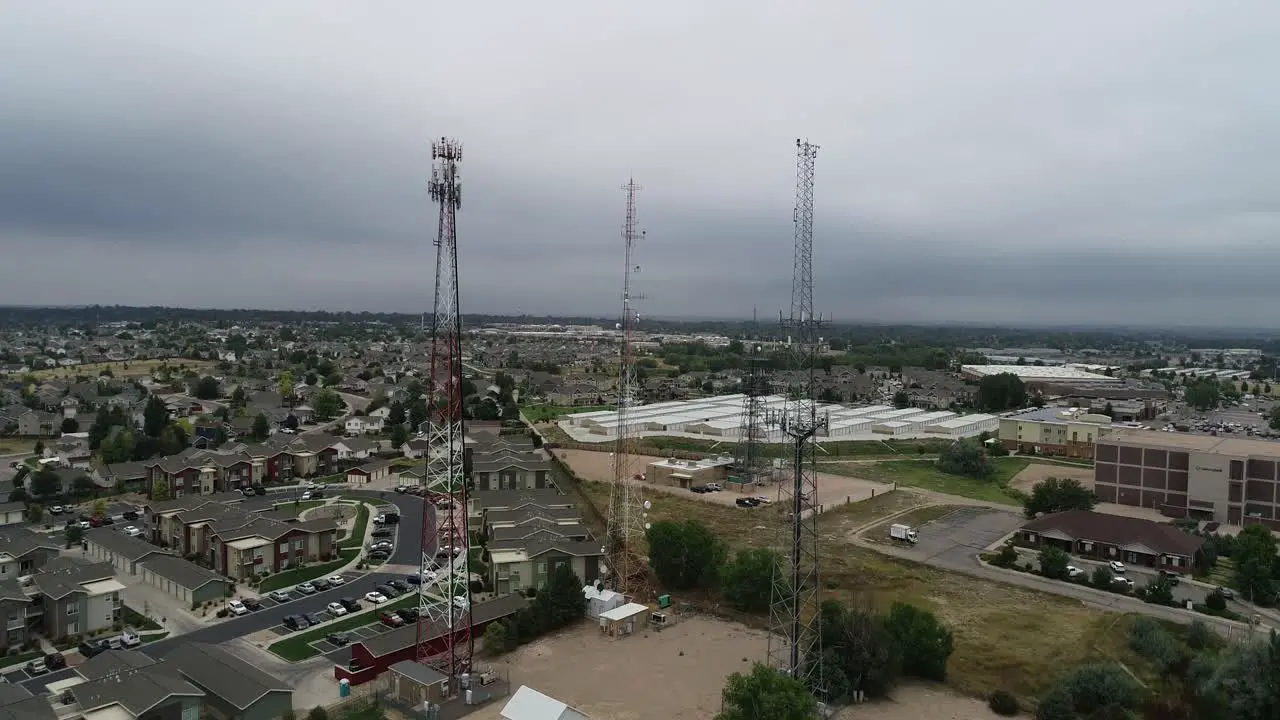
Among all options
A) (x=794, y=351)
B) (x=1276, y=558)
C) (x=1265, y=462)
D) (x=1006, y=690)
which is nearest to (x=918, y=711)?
(x=1006, y=690)

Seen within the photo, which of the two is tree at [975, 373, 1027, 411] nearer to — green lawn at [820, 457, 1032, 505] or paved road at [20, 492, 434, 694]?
green lawn at [820, 457, 1032, 505]

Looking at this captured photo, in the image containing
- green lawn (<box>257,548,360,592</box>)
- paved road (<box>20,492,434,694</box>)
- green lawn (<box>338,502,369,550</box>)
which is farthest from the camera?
green lawn (<box>338,502,369,550</box>)

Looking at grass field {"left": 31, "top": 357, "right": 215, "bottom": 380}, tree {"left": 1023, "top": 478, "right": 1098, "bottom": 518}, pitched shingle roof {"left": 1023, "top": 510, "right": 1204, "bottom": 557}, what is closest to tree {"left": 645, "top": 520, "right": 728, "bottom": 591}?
pitched shingle roof {"left": 1023, "top": 510, "right": 1204, "bottom": 557}

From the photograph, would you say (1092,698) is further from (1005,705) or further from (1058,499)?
(1058,499)

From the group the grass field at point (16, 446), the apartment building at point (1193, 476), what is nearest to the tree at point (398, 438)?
the grass field at point (16, 446)

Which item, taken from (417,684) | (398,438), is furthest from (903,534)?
(398,438)

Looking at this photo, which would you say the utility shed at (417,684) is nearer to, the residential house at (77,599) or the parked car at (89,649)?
the parked car at (89,649)

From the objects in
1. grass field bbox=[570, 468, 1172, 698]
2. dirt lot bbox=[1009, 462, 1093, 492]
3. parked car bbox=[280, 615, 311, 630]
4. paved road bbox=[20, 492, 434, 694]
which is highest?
grass field bbox=[570, 468, 1172, 698]
